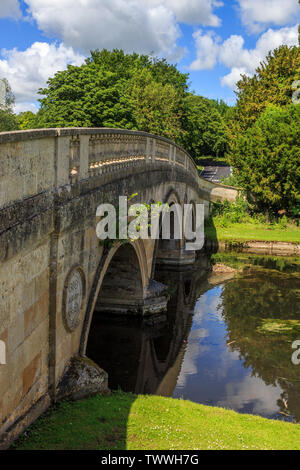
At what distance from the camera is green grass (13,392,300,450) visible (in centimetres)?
762

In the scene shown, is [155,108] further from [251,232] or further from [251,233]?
[251,233]

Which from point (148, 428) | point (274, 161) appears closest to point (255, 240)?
point (274, 161)

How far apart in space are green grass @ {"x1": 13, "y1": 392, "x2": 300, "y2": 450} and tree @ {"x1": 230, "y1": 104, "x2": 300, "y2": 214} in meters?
28.8

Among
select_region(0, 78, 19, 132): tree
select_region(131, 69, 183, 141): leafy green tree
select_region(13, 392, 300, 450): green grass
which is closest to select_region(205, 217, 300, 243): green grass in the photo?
select_region(131, 69, 183, 141): leafy green tree

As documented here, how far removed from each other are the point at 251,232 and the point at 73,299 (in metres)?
28.5

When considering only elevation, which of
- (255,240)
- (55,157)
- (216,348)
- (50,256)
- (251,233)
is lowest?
(216,348)

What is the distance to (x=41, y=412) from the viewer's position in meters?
7.85

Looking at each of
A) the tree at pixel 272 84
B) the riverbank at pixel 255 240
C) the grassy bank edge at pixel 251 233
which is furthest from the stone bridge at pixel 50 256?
the tree at pixel 272 84

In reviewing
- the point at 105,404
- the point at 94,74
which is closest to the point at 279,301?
the point at 105,404

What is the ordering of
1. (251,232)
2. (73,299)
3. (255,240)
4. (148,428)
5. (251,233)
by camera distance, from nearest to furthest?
1. (148,428)
2. (73,299)
3. (255,240)
4. (251,233)
5. (251,232)

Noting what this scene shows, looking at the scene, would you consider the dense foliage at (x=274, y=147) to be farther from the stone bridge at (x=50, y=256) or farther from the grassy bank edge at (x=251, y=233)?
the stone bridge at (x=50, y=256)

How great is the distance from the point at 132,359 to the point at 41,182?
9377mm

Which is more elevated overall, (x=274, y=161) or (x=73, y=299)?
(x=274, y=161)

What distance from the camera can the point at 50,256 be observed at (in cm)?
802
